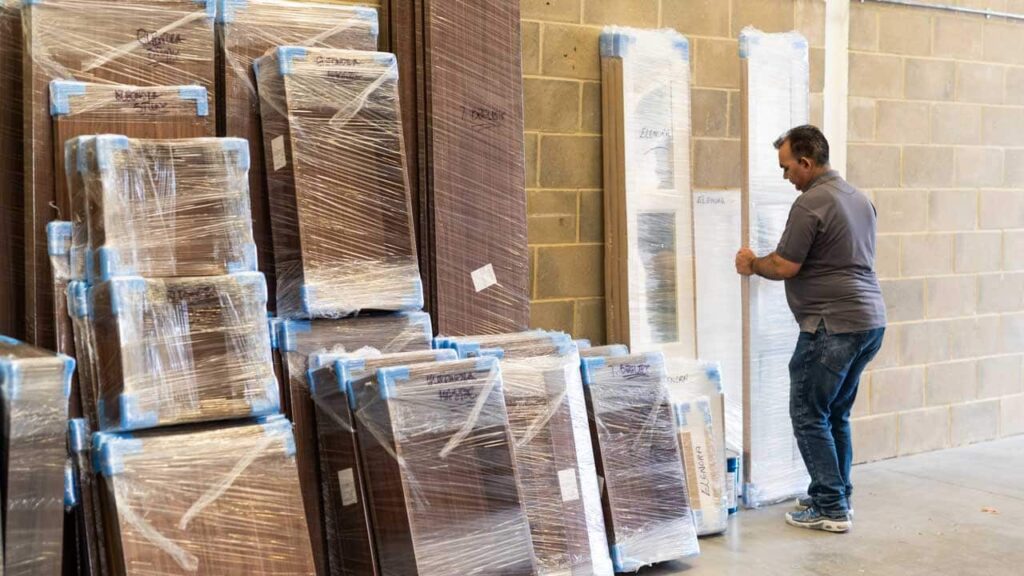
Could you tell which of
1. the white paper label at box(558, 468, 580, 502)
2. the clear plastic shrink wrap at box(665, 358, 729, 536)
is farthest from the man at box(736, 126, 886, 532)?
the white paper label at box(558, 468, 580, 502)

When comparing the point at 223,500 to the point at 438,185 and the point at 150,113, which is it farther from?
the point at 438,185

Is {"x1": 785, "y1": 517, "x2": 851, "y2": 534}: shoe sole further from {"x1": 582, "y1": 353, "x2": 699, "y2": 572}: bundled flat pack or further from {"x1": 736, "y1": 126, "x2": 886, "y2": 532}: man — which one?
{"x1": 582, "y1": 353, "x2": 699, "y2": 572}: bundled flat pack

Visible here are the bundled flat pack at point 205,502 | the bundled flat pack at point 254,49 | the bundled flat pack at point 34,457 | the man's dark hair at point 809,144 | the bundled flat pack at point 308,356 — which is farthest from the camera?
the man's dark hair at point 809,144

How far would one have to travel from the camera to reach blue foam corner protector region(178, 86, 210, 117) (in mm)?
3520

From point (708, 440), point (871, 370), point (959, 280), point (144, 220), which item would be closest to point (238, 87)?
point (144, 220)

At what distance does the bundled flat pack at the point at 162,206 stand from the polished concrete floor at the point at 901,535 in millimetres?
1979

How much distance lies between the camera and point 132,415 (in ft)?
9.87

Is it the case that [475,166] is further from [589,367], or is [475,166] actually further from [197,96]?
[197,96]

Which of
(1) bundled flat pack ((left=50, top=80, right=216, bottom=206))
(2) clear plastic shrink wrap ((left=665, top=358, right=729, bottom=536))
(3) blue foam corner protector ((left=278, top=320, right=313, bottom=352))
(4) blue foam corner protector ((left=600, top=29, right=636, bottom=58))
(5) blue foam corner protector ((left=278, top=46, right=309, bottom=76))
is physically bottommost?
(2) clear plastic shrink wrap ((left=665, top=358, right=729, bottom=536))

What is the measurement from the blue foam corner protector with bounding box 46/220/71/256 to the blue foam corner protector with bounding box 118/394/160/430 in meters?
0.56

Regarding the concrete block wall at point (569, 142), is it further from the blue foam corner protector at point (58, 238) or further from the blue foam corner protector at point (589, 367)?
the blue foam corner protector at point (58, 238)

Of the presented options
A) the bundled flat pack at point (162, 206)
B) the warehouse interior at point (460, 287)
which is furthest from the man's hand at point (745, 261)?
the bundled flat pack at point (162, 206)

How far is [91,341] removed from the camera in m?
3.22

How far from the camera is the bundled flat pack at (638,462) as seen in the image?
3992mm
